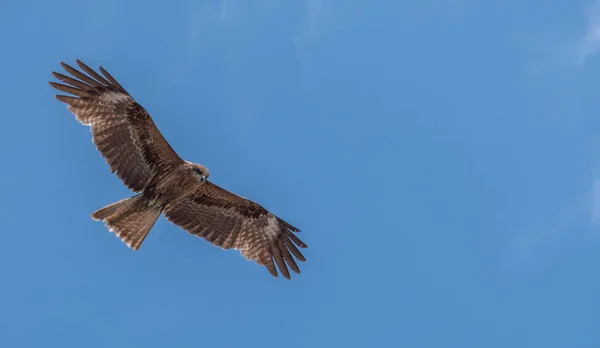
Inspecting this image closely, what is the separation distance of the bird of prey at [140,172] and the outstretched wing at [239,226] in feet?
0.06

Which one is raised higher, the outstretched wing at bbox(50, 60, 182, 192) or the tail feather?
the outstretched wing at bbox(50, 60, 182, 192)

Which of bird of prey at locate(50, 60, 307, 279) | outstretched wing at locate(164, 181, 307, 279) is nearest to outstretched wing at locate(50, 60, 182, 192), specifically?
bird of prey at locate(50, 60, 307, 279)

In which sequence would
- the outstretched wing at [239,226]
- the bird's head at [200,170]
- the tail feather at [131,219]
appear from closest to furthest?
1. the tail feather at [131,219]
2. the bird's head at [200,170]
3. the outstretched wing at [239,226]

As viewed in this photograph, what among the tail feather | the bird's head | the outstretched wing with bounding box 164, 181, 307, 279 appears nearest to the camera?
the tail feather

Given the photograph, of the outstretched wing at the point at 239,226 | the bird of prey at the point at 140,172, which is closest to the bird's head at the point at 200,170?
the bird of prey at the point at 140,172

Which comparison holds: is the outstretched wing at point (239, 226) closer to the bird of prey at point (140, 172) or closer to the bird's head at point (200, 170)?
the bird of prey at point (140, 172)

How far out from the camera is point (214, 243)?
20.0m

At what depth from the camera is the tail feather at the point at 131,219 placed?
60.0 feet

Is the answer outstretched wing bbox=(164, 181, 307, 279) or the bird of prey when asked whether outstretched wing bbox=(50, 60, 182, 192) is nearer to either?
the bird of prey

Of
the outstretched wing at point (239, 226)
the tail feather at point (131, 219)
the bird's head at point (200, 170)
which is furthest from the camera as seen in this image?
the outstretched wing at point (239, 226)

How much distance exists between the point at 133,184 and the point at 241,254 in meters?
2.71

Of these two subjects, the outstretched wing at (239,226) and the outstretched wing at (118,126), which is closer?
the outstretched wing at (118,126)

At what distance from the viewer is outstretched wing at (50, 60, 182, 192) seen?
18.3 metres

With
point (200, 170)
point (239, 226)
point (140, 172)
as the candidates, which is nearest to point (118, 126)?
point (140, 172)
